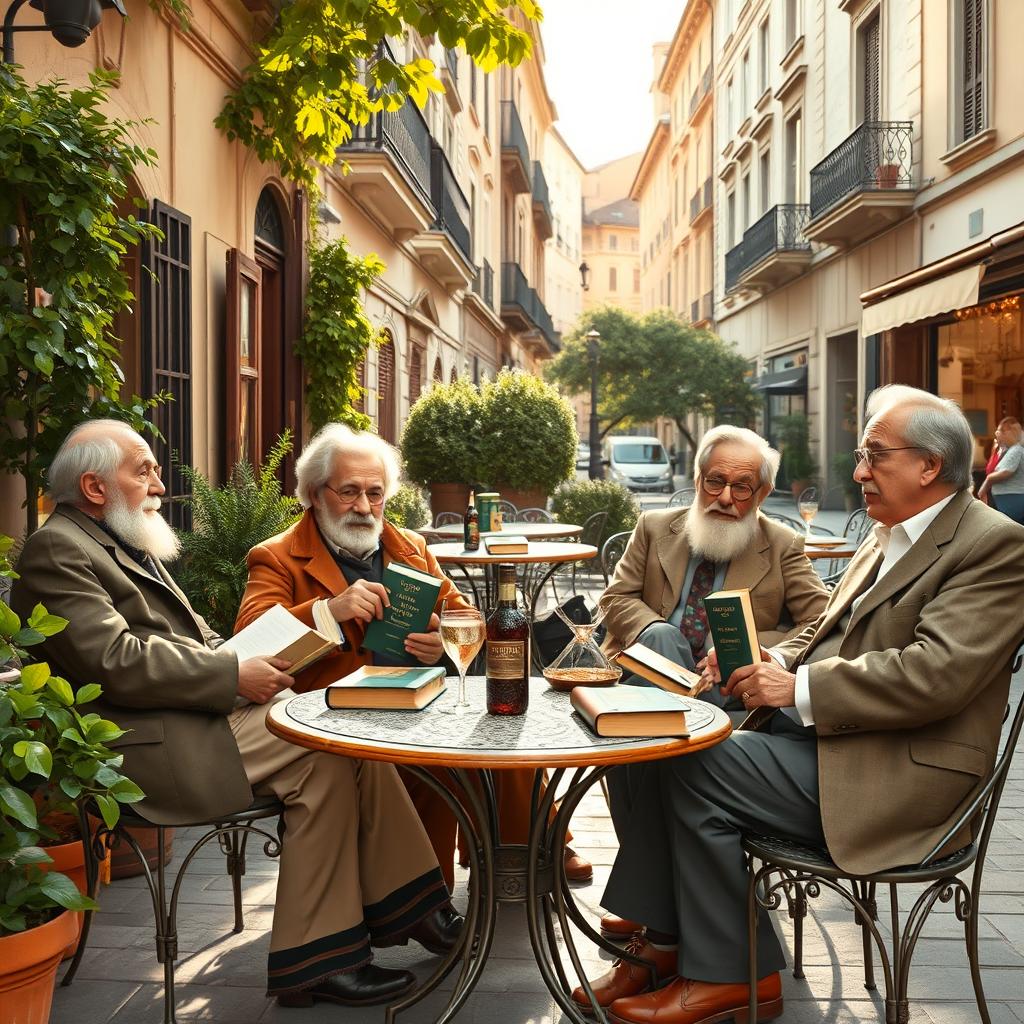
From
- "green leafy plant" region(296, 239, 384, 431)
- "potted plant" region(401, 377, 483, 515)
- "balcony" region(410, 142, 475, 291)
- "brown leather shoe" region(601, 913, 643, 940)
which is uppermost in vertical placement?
"balcony" region(410, 142, 475, 291)

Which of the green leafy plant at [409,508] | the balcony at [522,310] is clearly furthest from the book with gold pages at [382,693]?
the balcony at [522,310]

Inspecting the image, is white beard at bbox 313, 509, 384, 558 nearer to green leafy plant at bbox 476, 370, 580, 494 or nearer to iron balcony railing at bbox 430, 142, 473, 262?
green leafy plant at bbox 476, 370, 580, 494

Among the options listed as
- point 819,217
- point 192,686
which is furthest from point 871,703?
point 819,217

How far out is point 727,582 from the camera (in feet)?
13.0

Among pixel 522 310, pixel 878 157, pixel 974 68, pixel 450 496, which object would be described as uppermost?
pixel 974 68

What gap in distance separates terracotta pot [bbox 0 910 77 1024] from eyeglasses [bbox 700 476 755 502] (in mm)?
2441

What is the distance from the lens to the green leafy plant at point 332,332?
9570mm

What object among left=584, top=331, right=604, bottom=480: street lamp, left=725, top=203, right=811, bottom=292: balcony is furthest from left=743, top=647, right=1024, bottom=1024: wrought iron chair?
left=584, top=331, right=604, bottom=480: street lamp

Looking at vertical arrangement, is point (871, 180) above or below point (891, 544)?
above

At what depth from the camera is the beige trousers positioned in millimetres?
2891

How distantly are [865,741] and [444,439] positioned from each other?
10.8 m

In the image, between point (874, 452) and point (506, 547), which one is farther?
point (506, 547)

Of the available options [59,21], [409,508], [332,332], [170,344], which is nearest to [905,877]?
[59,21]

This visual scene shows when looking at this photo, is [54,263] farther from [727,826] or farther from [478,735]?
[727,826]
